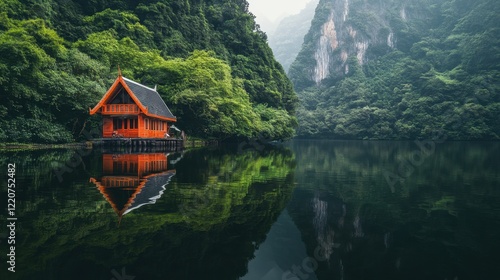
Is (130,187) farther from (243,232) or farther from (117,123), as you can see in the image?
(117,123)

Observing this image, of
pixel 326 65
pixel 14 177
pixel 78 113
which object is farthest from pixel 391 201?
pixel 326 65

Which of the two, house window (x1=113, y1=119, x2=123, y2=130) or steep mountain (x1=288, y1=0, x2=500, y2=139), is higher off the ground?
steep mountain (x1=288, y1=0, x2=500, y2=139)

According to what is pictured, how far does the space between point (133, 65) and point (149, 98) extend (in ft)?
23.8

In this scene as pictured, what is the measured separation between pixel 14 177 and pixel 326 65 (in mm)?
133066

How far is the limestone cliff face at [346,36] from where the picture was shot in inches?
5207

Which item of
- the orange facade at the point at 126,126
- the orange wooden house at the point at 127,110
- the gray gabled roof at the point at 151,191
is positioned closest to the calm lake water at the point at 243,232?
the gray gabled roof at the point at 151,191

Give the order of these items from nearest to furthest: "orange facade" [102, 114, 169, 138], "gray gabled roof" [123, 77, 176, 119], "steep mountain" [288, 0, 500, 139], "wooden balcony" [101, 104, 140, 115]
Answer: "wooden balcony" [101, 104, 140, 115], "gray gabled roof" [123, 77, 176, 119], "orange facade" [102, 114, 169, 138], "steep mountain" [288, 0, 500, 139]

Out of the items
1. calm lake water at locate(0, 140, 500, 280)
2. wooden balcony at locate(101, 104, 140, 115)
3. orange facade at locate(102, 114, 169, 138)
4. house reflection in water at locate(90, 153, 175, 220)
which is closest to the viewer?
calm lake water at locate(0, 140, 500, 280)

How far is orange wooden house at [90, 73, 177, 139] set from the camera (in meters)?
27.2

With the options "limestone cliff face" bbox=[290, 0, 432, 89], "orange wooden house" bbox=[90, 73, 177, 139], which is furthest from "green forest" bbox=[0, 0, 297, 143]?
"limestone cliff face" bbox=[290, 0, 432, 89]

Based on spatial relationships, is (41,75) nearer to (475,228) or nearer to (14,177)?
(14,177)

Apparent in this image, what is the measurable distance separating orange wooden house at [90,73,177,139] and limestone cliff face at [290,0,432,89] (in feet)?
352

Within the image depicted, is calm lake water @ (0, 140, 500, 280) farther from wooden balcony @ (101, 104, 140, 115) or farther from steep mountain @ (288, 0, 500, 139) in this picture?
steep mountain @ (288, 0, 500, 139)

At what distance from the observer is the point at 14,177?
9883 mm
